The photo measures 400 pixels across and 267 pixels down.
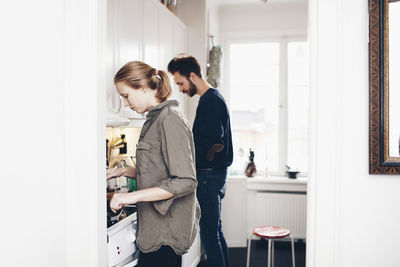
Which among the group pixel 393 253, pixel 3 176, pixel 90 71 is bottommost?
pixel 393 253

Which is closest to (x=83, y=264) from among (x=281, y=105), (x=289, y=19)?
(x=281, y=105)

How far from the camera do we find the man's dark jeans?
2535 millimetres

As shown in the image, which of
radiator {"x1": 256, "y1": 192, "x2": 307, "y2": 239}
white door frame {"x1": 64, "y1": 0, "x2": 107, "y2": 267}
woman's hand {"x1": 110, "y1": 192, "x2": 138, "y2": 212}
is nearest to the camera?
white door frame {"x1": 64, "y1": 0, "x2": 107, "y2": 267}

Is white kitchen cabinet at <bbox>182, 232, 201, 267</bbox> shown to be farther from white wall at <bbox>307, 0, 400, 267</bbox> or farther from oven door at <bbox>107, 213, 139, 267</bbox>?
white wall at <bbox>307, 0, 400, 267</bbox>

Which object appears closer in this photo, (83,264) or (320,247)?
(320,247)

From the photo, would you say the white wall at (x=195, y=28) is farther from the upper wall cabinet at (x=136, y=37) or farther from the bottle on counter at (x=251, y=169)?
the bottle on counter at (x=251, y=169)

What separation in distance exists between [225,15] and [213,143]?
2158mm

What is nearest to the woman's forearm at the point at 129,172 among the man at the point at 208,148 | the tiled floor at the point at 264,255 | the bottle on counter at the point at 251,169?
the man at the point at 208,148

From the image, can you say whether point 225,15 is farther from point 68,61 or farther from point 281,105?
point 68,61

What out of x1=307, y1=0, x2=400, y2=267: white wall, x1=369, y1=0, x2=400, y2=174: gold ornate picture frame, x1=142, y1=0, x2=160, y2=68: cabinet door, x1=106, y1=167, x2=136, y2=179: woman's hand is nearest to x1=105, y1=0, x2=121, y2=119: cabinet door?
x1=106, y1=167, x2=136, y2=179: woman's hand

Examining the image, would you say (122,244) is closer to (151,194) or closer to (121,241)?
(121,241)

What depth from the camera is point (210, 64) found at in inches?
138

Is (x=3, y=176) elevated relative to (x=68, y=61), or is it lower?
lower

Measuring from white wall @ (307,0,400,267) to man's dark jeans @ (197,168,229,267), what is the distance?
149 cm
